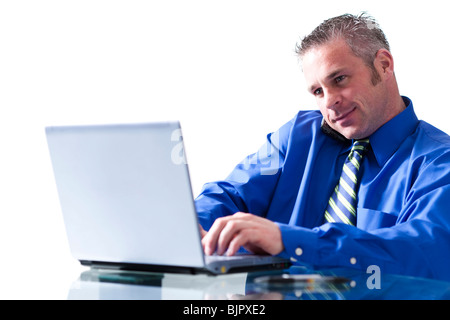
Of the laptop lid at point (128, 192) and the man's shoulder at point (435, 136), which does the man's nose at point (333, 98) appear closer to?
the man's shoulder at point (435, 136)

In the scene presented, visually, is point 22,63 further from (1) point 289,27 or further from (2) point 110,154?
(2) point 110,154

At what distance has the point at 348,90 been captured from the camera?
2059 millimetres

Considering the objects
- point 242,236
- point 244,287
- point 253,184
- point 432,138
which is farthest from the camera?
point 253,184

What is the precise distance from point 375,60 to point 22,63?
2.27m

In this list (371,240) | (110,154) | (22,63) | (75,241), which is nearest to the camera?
(110,154)

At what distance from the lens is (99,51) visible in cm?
372

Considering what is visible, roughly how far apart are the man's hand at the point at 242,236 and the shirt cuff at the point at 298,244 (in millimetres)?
15

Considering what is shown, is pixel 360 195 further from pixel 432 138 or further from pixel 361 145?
pixel 432 138

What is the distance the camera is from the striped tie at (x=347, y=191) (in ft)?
6.70

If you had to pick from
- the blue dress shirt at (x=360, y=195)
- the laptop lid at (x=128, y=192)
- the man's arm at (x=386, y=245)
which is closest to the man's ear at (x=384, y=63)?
the blue dress shirt at (x=360, y=195)

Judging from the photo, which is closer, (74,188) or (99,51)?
(74,188)

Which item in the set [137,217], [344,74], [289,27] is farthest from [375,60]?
[289,27]

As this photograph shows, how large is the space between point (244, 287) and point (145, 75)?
268cm

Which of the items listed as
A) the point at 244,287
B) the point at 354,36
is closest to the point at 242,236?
the point at 244,287
